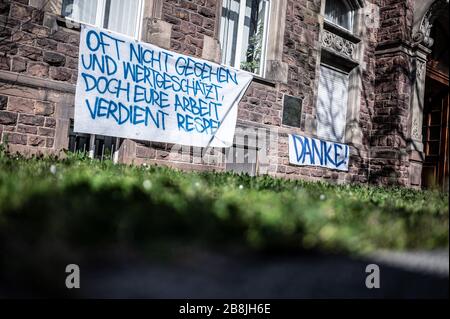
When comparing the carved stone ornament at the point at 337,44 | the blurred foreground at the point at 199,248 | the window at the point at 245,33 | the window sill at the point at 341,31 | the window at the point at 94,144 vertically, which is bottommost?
the blurred foreground at the point at 199,248

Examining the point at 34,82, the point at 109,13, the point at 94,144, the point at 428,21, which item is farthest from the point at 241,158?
the point at 428,21

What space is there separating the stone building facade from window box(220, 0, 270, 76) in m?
0.02

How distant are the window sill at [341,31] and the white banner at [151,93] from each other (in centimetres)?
325

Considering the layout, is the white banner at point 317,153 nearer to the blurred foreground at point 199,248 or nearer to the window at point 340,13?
the window at point 340,13

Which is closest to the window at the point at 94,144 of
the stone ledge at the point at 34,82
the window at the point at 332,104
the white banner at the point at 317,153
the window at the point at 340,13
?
the stone ledge at the point at 34,82

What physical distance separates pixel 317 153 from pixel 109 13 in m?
5.21

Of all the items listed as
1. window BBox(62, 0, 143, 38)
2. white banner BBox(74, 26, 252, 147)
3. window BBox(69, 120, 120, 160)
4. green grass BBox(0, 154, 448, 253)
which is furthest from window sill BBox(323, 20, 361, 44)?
green grass BBox(0, 154, 448, 253)

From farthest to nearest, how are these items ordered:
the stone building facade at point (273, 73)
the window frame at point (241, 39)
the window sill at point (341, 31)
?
the window sill at point (341, 31), the window frame at point (241, 39), the stone building facade at point (273, 73)

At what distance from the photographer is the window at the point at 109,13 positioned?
6.36 meters

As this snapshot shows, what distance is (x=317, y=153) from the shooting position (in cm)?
948

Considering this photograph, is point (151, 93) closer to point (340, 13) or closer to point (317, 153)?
point (317, 153)

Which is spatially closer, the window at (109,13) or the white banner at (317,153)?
the window at (109,13)

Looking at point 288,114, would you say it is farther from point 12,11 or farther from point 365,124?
point 12,11

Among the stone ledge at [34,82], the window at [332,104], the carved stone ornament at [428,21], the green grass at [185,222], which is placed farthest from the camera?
the carved stone ornament at [428,21]
